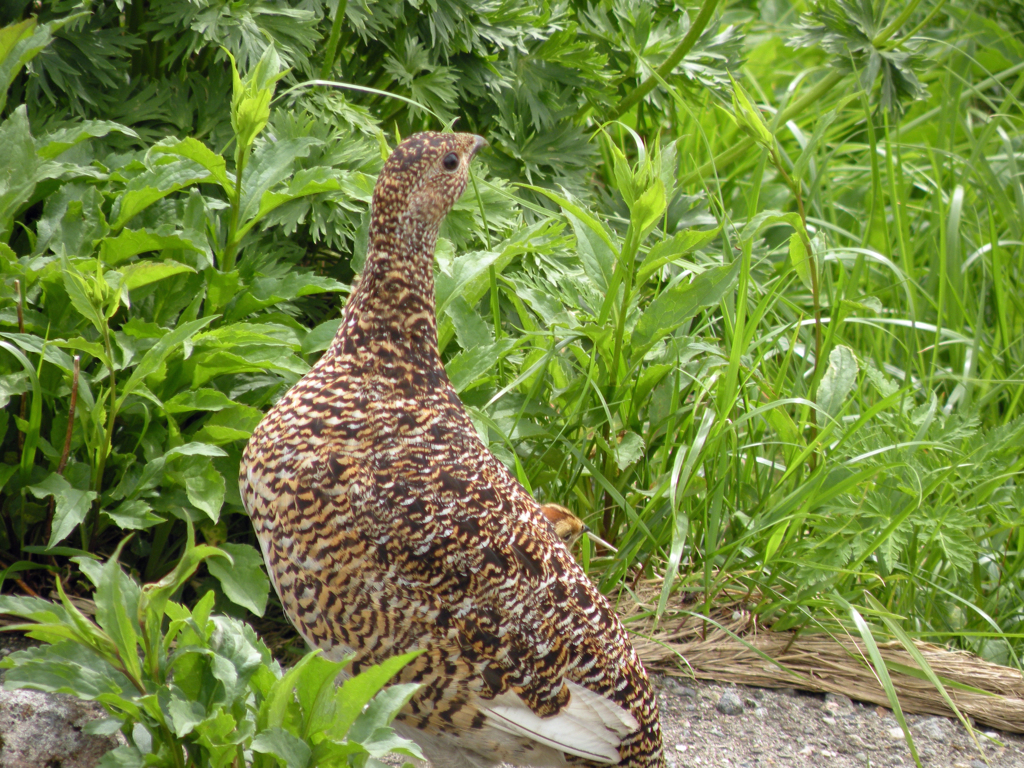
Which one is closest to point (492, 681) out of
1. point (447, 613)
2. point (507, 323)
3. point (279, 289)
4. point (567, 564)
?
point (447, 613)

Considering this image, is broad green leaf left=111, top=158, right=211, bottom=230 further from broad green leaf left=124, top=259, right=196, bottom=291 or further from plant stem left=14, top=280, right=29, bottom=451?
plant stem left=14, top=280, right=29, bottom=451

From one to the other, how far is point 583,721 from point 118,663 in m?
0.98

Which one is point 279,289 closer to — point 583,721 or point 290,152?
point 290,152

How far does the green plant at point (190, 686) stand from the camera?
1746mm

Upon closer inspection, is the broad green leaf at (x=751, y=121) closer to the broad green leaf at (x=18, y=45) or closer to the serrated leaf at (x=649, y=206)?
the serrated leaf at (x=649, y=206)

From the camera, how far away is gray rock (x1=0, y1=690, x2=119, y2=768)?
2.21 metres

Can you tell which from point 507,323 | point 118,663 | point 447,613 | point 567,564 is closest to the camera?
point 118,663

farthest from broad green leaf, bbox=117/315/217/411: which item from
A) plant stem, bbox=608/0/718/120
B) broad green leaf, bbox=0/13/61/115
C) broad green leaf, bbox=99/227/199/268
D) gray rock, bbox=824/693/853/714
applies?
gray rock, bbox=824/693/853/714

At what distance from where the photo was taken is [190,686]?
183 cm

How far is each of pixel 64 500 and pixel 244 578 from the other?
467 millimetres

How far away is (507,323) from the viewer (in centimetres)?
344

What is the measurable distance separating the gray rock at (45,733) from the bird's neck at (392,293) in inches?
40.3

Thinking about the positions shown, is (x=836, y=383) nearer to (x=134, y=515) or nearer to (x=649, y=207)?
(x=649, y=207)

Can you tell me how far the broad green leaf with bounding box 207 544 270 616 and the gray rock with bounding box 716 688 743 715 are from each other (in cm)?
138
